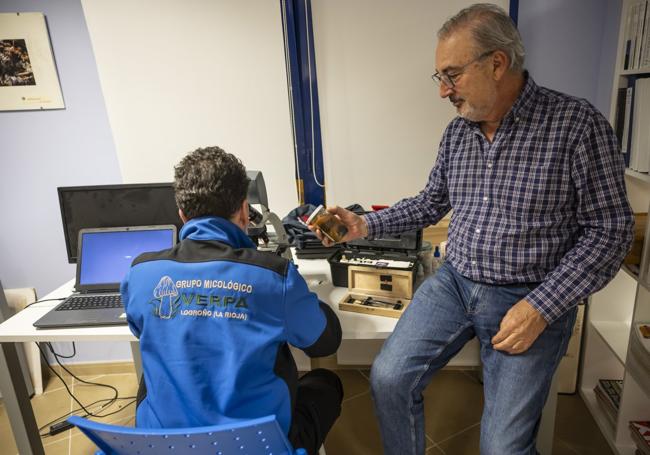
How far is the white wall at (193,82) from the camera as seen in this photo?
2.06 meters

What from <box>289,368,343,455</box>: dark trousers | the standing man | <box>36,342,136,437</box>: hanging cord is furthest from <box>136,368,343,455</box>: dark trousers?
<box>36,342,136,437</box>: hanging cord

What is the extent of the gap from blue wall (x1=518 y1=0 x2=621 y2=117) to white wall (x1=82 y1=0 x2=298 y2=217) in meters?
1.16

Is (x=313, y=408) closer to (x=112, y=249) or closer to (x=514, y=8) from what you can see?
(x=112, y=249)

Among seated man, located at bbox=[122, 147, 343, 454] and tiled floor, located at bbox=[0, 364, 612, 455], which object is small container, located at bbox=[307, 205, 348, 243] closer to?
seated man, located at bbox=[122, 147, 343, 454]

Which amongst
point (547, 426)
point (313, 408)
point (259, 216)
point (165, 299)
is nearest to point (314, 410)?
point (313, 408)

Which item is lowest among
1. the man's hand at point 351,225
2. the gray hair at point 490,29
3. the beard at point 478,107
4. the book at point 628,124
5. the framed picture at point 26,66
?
the man's hand at point 351,225

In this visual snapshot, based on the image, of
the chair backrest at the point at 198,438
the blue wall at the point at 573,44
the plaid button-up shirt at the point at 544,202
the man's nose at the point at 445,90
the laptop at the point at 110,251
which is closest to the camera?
the chair backrest at the point at 198,438

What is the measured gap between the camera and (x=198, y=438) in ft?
2.84

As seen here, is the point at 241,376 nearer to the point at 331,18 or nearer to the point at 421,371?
the point at 421,371

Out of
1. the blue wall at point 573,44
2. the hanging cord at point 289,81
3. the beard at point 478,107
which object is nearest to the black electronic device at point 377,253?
the beard at point 478,107

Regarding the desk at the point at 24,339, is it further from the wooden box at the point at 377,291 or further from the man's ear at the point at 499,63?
the man's ear at the point at 499,63

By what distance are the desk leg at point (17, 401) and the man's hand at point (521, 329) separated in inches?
67.4

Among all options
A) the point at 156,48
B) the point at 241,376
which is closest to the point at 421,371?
the point at 241,376

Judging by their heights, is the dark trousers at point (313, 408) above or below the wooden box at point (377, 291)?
below
